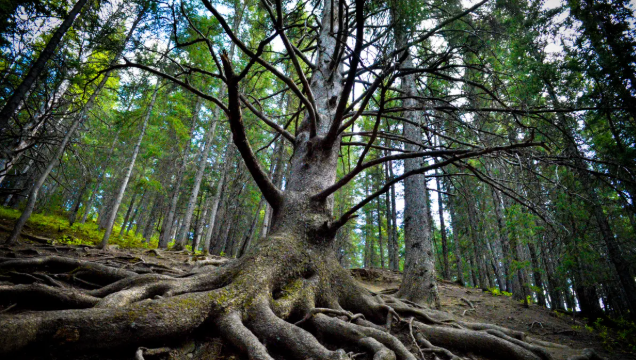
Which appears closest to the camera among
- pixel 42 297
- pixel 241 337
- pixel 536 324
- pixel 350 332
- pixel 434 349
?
pixel 241 337

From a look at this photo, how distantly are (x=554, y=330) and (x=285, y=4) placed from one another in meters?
9.43

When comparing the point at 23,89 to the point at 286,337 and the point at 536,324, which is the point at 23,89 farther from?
the point at 536,324

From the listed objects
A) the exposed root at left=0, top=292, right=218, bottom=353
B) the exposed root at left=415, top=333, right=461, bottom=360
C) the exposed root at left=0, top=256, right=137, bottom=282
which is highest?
the exposed root at left=0, top=256, right=137, bottom=282

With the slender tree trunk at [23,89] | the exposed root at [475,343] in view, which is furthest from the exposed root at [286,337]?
the slender tree trunk at [23,89]

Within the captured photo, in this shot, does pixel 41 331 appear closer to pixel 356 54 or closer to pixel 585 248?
pixel 356 54

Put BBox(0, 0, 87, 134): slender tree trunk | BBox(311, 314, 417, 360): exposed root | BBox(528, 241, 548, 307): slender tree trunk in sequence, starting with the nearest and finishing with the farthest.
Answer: BBox(311, 314, 417, 360): exposed root < BBox(0, 0, 87, 134): slender tree trunk < BBox(528, 241, 548, 307): slender tree trunk

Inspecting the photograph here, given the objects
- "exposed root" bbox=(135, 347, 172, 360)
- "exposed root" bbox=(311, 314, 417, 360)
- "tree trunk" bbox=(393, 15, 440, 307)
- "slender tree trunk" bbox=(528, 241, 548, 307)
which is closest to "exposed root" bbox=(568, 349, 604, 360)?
"exposed root" bbox=(311, 314, 417, 360)

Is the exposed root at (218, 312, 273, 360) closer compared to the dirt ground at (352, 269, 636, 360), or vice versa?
the exposed root at (218, 312, 273, 360)

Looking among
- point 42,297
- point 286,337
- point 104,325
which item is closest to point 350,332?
point 286,337

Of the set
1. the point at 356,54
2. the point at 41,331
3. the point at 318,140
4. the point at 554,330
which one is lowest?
the point at 554,330

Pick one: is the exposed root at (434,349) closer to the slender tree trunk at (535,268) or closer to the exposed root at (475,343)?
the exposed root at (475,343)

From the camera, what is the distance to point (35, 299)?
7.10 ft

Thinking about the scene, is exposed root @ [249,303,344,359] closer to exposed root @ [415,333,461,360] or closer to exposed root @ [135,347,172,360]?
exposed root @ [135,347,172,360]

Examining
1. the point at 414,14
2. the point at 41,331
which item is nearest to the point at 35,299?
the point at 41,331
